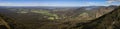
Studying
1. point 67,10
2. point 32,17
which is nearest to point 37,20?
point 32,17

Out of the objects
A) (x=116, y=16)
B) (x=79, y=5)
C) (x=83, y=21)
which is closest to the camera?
(x=116, y=16)

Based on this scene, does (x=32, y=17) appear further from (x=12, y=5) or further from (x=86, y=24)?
(x=86, y=24)

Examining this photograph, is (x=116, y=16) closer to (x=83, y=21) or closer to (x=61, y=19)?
(x=83, y=21)

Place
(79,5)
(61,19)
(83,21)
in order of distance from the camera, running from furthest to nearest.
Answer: (79,5), (61,19), (83,21)

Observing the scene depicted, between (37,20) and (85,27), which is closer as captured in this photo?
(85,27)

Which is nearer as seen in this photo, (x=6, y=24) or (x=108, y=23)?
(x=6, y=24)

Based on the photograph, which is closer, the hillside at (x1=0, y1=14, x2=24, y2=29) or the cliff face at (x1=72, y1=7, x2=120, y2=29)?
the hillside at (x1=0, y1=14, x2=24, y2=29)

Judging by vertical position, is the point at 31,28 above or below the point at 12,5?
below

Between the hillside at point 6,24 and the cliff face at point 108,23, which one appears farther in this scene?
the cliff face at point 108,23

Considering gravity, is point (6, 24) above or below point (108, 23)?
above

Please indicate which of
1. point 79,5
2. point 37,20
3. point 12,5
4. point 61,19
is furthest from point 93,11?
point 12,5
